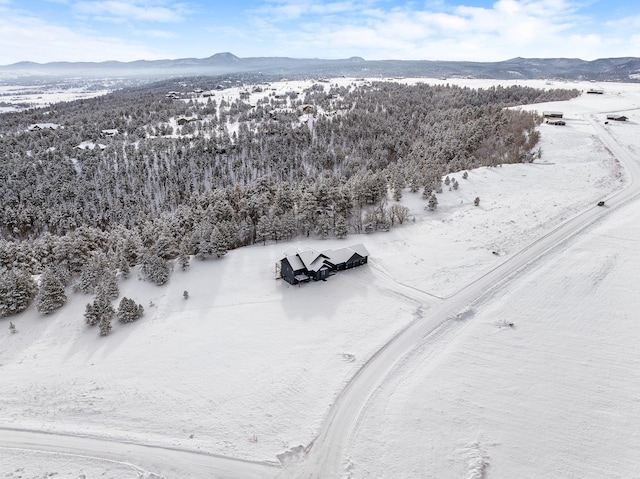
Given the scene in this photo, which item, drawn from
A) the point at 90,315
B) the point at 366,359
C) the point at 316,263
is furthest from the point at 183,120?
the point at 366,359

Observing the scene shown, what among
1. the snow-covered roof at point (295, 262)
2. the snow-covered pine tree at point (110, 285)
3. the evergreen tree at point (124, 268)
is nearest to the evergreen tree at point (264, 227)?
the snow-covered roof at point (295, 262)

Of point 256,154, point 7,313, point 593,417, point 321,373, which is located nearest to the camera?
point 593,417

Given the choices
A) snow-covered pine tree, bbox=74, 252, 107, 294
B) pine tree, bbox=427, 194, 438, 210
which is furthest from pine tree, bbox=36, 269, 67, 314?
pine tree, bbox=427, 194, 438, 210

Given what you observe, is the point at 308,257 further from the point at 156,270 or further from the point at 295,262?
the point at 156,270

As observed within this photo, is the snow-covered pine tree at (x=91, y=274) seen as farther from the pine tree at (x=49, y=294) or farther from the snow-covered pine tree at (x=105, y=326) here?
the snow-covered pine tree at (x=105, y=326)

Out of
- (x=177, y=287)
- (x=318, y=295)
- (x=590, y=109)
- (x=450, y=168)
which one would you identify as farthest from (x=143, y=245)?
(x=590, y=109)

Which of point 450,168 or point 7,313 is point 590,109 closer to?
point 450,168
